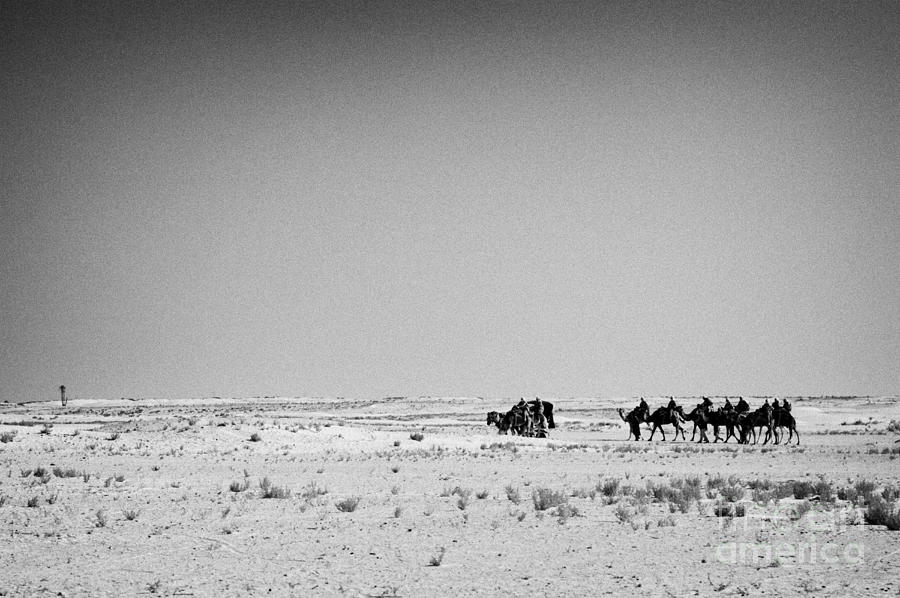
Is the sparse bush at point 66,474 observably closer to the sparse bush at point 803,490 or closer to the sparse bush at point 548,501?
the sparse bush at point 548,501

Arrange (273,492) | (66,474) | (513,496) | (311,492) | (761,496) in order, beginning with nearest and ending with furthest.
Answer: (761,496), (513,496), (273,492), (311,492), (66,474)

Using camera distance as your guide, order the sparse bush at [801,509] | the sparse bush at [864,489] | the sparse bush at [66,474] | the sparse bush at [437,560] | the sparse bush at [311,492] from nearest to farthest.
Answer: the sparse bush at [437,560]
the sparse bush at [801,509]
the sparse bush at [864,489]
the sparse bush at [311,492]
the sparse bush at [66,474]

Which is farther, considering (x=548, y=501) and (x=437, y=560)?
(x=548, y=501)

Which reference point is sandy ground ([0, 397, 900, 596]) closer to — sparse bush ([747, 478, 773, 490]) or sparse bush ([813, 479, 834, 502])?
sparse bush ([813, 479, 834, 502])

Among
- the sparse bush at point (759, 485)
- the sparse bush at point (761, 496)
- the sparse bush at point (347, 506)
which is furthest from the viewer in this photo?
the sparse bush at point (759, 485)

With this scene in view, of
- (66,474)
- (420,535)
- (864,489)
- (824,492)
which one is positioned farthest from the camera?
(66,474)

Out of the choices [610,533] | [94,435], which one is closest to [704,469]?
[610,533]

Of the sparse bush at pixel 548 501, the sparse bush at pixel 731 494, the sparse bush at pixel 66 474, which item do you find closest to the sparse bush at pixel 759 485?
the sparse bush at pixel 731 494

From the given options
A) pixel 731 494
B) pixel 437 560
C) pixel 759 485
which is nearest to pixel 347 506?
pixel 437 560

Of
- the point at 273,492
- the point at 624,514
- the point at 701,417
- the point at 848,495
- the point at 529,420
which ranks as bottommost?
the point at 529,420

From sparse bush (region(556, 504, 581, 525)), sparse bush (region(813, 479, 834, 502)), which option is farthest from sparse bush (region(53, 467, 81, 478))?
sparse bush (region(813, 479, 834, 502))

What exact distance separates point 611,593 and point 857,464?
71.2ft

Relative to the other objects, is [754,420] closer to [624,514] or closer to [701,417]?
[701,417]

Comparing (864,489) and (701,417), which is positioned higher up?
(864,489)
